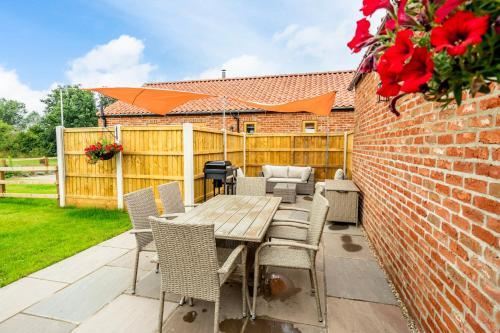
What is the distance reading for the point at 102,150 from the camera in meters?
5.67

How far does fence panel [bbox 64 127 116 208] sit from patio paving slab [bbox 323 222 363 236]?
15.9 ft

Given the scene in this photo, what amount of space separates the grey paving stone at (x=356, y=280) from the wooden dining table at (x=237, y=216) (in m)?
1.04

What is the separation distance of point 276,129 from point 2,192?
31.5ft

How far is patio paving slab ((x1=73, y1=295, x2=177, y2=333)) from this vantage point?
7.42 feet

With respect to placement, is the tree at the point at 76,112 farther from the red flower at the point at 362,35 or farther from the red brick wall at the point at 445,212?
the red flower at the point at 362,35

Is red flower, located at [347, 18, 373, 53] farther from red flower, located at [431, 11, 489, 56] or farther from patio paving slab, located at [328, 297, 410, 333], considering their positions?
patio paving slab, located at [328, 297, 410, 333]

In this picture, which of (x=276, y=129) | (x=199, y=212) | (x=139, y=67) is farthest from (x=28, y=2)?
(x=139, y=67)

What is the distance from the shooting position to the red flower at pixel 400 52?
0.58 m

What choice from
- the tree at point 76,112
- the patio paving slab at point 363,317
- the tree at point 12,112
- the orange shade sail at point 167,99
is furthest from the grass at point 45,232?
the tree at point 12,112

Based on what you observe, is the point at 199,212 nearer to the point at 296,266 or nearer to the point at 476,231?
the point at 296,266

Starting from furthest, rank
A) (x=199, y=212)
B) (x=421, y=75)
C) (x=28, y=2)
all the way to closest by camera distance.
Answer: (x=28, y=2)
(x=199, y=212)
(x=421, y=75)

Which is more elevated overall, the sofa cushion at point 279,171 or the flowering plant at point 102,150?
the flowering plant at point 102,150

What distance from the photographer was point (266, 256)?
2.65 m

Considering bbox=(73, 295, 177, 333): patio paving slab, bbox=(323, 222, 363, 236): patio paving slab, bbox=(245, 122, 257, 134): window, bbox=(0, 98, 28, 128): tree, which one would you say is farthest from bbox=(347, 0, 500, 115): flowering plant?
bbox=(0, 98, 28, 128): tree
